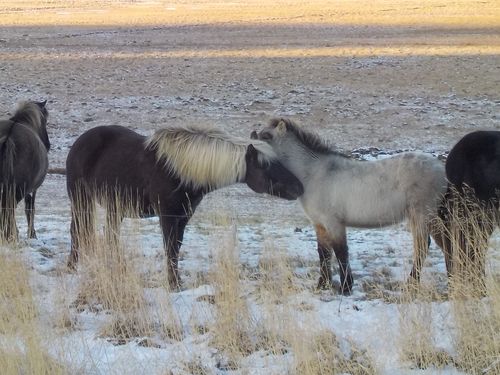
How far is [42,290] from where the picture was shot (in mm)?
5977

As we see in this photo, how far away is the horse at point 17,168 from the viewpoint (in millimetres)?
7547

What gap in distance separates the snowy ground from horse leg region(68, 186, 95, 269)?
0.81 feet

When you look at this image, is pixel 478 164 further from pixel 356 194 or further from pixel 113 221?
pixel 113 221

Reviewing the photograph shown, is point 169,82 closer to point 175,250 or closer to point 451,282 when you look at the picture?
point 175,250

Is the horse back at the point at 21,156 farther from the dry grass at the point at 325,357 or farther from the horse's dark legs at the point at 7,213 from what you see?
the dry grass at the point at 325,357

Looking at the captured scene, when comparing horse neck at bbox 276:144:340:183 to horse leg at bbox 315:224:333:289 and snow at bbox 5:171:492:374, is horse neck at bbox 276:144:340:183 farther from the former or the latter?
snow at bbox 5:171:492:374

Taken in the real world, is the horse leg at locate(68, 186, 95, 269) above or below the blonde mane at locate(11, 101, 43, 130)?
below

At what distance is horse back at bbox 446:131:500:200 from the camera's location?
235 inches

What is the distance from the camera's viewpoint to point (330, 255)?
21.8 feet

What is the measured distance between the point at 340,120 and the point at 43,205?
319 inches

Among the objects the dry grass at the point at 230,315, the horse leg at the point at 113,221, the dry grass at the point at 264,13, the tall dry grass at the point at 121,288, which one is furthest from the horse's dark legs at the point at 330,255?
the dry grass at the point at 264,13

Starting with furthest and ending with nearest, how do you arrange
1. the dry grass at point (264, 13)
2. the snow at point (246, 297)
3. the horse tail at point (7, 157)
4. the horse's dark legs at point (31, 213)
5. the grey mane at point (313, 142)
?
the dry grass at point (264, 13) → the horse's dark legs at point (31, 213) → the horse tail at point (7, 157) → the grey mane at point (313, 142) → the snow at point (246, 297)

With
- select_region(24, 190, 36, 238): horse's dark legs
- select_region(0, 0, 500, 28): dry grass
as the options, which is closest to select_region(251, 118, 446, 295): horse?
select_region(24, 190, 36, 238): horse's dark legs

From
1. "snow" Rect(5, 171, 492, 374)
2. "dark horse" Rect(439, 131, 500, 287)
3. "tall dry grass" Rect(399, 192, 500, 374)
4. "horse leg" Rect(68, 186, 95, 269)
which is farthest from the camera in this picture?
"horse leg" Rect(68, 186, 95, 269)
